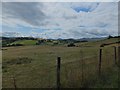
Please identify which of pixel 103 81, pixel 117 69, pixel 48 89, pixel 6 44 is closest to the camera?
pixel 48 89

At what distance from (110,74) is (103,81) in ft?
6.32

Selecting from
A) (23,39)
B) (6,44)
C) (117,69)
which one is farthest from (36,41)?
(117,69)

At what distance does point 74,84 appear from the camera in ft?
29.6

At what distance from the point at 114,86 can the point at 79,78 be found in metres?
1.45

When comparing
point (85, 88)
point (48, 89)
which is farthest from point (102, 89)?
point (48, 89)

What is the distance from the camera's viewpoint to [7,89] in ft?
31.2

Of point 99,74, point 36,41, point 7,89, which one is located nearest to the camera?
point 7,89

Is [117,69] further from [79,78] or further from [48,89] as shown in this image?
[48,89]

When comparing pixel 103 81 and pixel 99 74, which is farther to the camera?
pixel 99 74

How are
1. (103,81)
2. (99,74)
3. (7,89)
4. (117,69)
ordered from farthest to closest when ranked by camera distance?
1. (117,69)
2. (99,74)
3. (103,81)
4. (7,89)

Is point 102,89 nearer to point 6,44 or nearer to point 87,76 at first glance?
point 87,76

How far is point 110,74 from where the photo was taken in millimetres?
12039

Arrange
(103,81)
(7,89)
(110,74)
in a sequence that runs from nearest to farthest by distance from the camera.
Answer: (7,89) < (103,81) < (110,74)

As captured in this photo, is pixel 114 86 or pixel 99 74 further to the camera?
pixel 99 74
